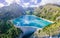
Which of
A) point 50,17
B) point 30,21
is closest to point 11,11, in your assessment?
point 30,21

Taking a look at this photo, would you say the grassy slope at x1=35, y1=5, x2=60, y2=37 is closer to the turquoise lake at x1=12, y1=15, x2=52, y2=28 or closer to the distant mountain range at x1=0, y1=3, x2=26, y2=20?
the turquoise lake at x1=12, y1=15, x2=52, y2=28

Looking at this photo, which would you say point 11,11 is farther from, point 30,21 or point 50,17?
point 50,17

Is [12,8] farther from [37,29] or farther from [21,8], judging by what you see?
[37,29]

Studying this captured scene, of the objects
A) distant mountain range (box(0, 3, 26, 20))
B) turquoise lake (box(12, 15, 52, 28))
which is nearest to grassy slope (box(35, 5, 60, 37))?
turquoise lake (box(12, 15, 52, 28))

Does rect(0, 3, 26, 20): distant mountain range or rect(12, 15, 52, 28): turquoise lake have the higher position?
rect(0, 3, 26, 20): distant mountain range

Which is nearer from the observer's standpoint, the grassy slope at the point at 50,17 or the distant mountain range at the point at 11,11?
the grassy slope at the point at 50,17

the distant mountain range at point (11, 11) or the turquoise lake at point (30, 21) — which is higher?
the distant mountain range at point (11, 11)

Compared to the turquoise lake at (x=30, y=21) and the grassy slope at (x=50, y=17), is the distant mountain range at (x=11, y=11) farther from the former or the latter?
the grassy slope at (x=50, y=17)

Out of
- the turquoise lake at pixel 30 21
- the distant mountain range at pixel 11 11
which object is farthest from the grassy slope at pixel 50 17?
the distant mountain range at pixel 11 11
